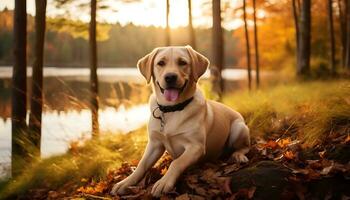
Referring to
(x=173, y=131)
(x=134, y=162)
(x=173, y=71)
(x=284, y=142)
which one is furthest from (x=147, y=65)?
(x=134, y=162)

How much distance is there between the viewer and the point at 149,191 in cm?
438

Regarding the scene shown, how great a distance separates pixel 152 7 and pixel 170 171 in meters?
12.6

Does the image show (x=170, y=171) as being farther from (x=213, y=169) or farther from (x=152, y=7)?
(x=152, y=7)

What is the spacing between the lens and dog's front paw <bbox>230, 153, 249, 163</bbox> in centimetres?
487

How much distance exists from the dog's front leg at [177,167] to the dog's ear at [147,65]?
865 mm

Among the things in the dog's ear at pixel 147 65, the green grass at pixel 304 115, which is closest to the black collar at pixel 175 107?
the dog's ear at pixel 147 65

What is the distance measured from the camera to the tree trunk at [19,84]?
27.5 feet

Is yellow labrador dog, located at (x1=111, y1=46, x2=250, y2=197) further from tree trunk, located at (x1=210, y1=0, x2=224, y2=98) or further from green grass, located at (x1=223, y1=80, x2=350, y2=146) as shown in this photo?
tree trunk, located at (x1=210, y1=0, x2=224, y2=98)

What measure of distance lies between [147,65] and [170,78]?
1.61 ft

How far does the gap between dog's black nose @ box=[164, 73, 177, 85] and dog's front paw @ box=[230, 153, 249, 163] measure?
122 centimetres

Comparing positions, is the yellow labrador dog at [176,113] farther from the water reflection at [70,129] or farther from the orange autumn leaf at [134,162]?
the water reflection at [70,129]

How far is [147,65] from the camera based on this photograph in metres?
4.75

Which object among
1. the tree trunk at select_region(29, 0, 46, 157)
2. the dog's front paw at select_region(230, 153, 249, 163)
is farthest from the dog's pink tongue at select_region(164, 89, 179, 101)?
the tree trunk at select_region(29, 0, 46, 157)

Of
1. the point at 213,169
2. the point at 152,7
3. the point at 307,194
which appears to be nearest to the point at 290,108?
the point at 213,169
